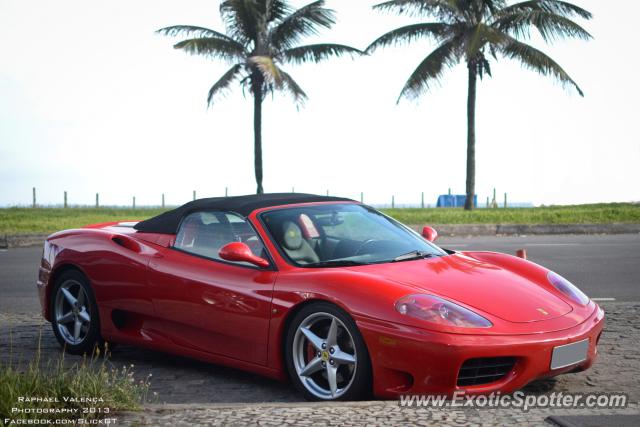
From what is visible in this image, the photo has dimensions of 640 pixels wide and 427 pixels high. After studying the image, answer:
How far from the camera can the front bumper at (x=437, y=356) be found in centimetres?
447

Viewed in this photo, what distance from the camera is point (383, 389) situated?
181 inches

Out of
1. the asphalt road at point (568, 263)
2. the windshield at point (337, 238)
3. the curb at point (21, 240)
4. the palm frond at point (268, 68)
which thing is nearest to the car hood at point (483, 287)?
the windshield at point (337, 238)

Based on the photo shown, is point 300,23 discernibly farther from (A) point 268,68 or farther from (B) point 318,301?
(B) point 318,301

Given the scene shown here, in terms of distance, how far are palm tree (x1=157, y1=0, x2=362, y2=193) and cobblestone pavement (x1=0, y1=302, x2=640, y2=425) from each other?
26989 millimetres

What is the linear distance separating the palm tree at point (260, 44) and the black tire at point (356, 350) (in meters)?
29.5

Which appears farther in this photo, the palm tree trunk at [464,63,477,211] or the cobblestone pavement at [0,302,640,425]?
the palm tree trunk at [464,63,477,211]

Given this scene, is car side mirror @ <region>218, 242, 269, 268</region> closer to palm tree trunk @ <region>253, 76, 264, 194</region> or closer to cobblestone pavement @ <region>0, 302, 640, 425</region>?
cobblestone pavement @ <region>0, 302, 640, 425</region>

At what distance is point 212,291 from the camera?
5461 millimetres

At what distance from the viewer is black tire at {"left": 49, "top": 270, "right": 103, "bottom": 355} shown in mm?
6383

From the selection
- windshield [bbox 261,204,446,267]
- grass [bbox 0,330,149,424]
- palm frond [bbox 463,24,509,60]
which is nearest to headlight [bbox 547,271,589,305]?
windshield [bbox 261,204,446,267]

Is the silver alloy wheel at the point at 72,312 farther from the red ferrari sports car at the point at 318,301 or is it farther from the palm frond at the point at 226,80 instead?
the palm frond at the point at 226,80

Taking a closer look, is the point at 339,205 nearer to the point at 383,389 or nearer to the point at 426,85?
the point at 383,389

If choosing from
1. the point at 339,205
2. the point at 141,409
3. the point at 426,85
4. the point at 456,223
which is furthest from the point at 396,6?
the point at 141,409

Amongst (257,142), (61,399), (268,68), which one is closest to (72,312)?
(61,399)
